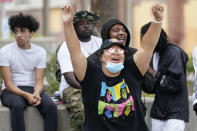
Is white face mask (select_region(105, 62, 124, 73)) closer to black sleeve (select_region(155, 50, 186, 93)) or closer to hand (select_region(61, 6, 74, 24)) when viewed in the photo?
hand (select_region(61, 6, 74, 24))

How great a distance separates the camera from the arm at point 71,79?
6.87m

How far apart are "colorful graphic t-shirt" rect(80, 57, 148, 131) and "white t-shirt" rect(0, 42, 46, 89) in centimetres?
212

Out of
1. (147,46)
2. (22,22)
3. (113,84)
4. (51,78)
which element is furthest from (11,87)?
(51,78)

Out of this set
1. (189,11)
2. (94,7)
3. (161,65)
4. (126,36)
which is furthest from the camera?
(189,11)

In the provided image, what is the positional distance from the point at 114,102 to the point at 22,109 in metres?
1.99

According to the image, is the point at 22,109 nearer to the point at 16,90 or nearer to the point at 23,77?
the point at 16,90

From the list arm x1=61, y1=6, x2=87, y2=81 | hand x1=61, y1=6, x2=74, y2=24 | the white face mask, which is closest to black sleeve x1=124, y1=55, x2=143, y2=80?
the white face mask

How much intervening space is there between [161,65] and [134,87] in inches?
69.9

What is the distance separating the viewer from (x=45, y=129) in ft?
22.7

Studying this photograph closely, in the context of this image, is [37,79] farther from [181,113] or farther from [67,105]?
[181,113]

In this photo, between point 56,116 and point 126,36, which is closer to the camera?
point 126,36

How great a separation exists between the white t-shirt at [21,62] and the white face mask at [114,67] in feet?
7.33

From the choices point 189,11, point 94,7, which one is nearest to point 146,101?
point 94,7

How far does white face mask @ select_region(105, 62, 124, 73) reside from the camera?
5.03 m
